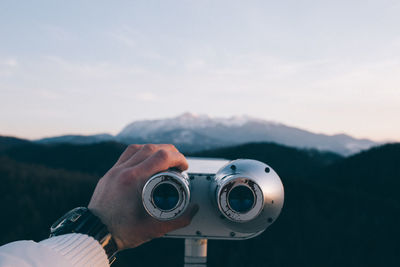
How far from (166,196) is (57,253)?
672 mm

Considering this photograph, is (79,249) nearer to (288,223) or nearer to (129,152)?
(129,152)

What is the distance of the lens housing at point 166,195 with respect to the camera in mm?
1643

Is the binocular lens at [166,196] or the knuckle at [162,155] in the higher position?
the knuckle at [162,155]

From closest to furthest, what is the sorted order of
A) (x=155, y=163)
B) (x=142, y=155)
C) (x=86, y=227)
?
(x=86, y=227)
(x=155, y=163)
(x=142, y=155)

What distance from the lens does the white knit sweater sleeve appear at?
3.62 feet

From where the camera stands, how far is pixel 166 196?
1739mm

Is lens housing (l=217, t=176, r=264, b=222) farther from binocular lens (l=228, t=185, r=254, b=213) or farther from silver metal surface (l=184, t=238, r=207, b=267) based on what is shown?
silver metal surface (l=184, t=238, r=207, b=267)

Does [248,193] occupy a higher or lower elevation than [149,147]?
lower

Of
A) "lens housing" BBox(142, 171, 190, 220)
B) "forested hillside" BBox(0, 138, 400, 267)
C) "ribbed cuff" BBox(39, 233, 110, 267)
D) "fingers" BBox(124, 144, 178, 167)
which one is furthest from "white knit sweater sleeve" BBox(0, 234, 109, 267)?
"forested hillside" BBox(0, 138, 400, 267)

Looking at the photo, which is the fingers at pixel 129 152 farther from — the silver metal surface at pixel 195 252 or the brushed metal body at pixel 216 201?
the silver metal surface at pixel 195 252

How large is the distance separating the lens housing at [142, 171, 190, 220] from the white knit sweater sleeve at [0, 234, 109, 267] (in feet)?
1.15

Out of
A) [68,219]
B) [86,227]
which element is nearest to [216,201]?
[86,227]

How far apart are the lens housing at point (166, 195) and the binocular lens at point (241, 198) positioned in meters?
0.28

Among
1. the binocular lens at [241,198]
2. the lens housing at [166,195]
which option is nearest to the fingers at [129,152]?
the lens housing at [166,195]
